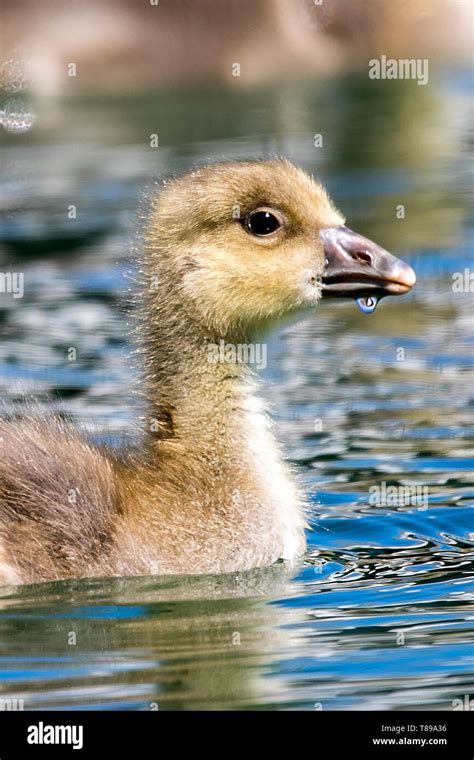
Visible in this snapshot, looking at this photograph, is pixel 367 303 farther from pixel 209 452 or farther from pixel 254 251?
pixel 209 452

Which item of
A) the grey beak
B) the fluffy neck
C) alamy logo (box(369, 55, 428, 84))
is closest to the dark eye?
the grey beak

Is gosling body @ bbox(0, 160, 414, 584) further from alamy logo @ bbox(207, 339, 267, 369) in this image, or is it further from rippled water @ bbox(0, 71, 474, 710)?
rippled water @ bbox(0, 71, 474, 710)

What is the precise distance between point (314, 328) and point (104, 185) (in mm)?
Answer: 5552

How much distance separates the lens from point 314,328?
1340cm

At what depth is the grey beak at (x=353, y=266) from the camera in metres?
8.94

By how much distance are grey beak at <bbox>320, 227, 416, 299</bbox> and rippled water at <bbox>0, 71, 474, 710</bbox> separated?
463mm

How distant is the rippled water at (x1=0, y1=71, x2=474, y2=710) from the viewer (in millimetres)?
7484

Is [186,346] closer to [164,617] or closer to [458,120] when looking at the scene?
[164,617]

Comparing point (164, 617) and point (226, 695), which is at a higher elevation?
point (164, 617)

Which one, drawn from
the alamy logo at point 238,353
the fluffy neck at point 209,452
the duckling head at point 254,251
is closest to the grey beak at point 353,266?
the duckling head at point 254,251

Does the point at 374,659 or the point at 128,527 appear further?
the point at 128,527

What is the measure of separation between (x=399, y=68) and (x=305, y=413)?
13.5m

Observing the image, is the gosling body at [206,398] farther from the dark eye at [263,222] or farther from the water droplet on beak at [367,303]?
the water droplet on beak at [367,303]
